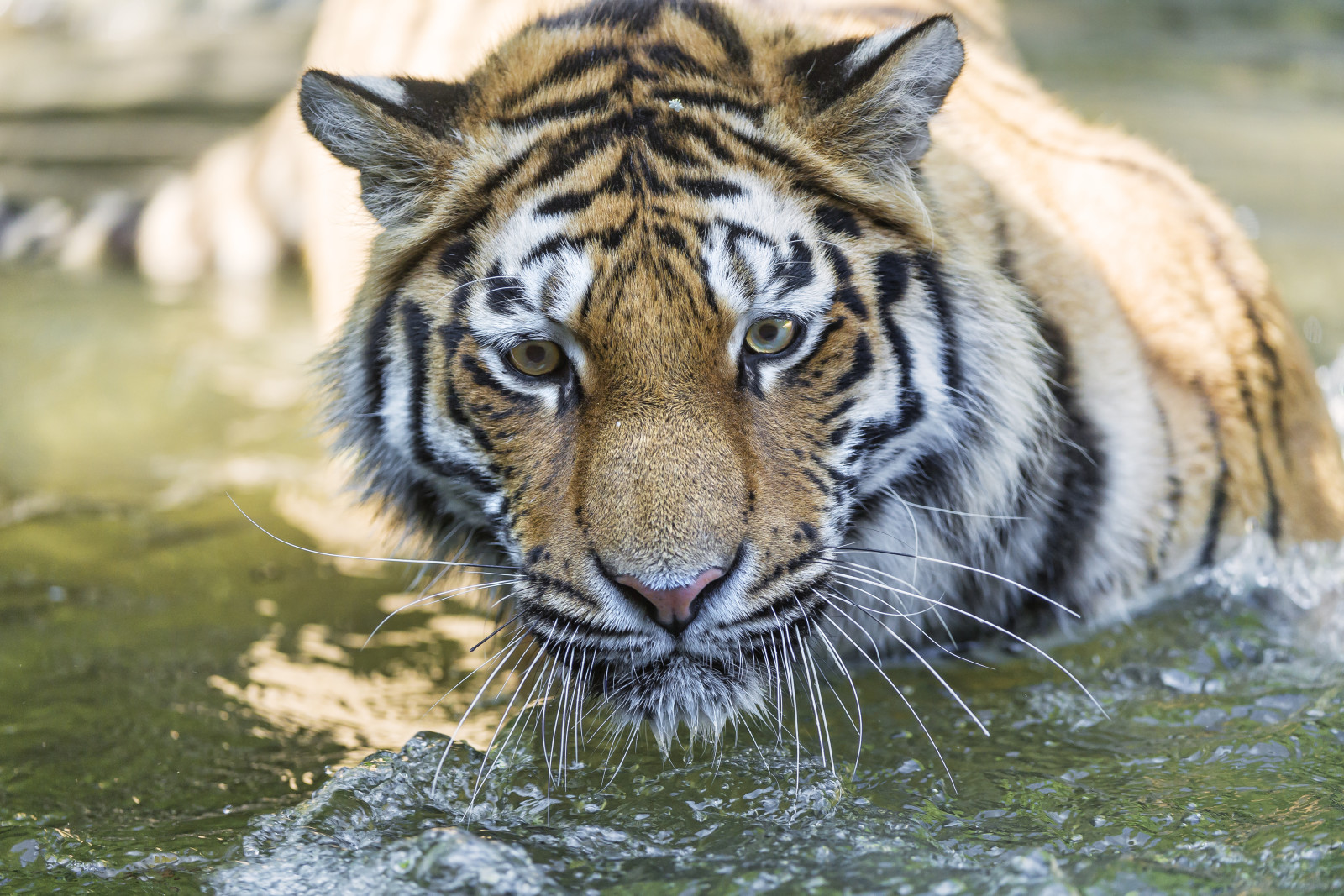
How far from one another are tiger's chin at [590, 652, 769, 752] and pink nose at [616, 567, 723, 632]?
87mm

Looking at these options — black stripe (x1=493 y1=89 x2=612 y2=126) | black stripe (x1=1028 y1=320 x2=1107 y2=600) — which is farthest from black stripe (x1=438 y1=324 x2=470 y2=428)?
black stripe (x1=1028 y1=320 x2=1107 y2=600)

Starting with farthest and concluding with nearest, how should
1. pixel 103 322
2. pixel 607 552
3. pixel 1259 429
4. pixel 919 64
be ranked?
pixel 103 322 → pixel 1259 429 → pixel 919 64 → pixel 607 552

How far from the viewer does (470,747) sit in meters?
1.75

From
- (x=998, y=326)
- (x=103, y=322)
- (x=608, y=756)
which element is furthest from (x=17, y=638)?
(x=103, y=322)

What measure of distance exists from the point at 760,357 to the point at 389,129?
1.71 feet

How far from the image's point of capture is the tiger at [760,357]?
1481mm

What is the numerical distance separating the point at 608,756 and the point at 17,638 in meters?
1.08

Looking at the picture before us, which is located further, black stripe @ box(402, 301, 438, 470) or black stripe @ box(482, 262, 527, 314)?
black stripe @ box(402, 301, 438, 470)

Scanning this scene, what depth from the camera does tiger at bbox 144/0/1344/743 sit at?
4.86 feet

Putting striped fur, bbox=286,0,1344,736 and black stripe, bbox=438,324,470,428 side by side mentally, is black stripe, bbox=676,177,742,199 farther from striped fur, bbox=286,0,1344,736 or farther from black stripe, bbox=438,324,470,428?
black stripe, bbox=438,324,470,428

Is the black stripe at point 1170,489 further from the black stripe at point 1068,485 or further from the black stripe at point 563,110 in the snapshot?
the black stripe at point 563,110

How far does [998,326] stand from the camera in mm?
1738

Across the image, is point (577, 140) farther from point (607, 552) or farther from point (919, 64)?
point (607, 552)

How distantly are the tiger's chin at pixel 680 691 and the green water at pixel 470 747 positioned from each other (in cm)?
11
